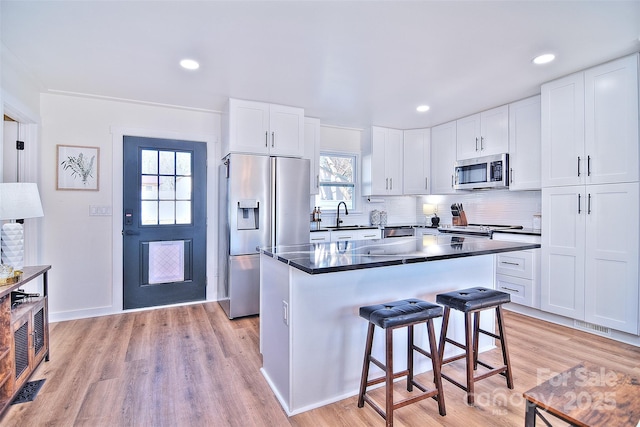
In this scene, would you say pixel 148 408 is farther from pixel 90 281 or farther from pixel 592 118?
pixel 592 118

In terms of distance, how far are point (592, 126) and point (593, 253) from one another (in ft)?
3.82

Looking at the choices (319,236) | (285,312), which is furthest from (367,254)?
(319,236)

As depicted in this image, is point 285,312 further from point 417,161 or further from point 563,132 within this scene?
point 417,161

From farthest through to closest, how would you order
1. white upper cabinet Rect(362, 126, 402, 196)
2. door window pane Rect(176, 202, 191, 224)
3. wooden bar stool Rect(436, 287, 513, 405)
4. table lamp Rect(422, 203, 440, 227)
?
table lamp Rect(422, 203, 440, 227), white upper cabinet Rect(362, 126, 402, 196), door window pane Rect(176, 202, 191, 224), wooden bar stool Rect(436, 287, 513, 405)

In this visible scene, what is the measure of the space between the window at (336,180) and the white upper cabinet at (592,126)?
259cm

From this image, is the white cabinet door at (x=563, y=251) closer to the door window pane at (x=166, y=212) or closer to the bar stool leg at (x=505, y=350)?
the bar stool leg at (x=505, y=350)

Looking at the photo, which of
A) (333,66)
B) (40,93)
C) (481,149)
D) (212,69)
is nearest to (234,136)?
(212,69)

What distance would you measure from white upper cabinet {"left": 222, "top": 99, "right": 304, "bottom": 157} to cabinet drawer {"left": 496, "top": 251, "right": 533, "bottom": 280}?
2.73m

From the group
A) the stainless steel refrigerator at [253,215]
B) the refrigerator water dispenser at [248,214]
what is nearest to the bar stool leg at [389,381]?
the stainless steel refrigerator at [253,215]

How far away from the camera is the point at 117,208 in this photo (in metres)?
3.57

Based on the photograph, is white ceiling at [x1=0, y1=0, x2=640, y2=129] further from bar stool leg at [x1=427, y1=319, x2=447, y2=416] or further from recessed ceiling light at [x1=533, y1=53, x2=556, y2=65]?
bar stool leg at [x1=427, y1=319, x2=447, y2=416]

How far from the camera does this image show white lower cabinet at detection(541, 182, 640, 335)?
8.73 ft

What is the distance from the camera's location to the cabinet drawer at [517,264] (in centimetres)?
341

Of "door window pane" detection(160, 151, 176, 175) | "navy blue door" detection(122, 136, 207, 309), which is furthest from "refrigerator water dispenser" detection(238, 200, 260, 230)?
"door window pane" detection(160, 151, 176, 175)
